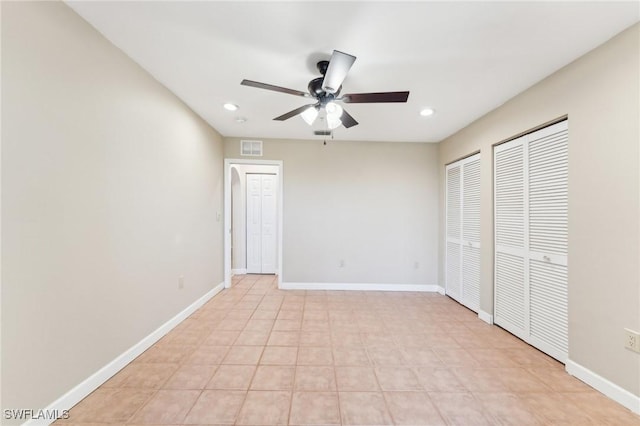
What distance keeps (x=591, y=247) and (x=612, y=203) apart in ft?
1.11

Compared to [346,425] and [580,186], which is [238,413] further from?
[580,186]

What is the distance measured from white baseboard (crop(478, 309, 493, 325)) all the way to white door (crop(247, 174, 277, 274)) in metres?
3.62

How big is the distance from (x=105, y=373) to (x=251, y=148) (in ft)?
10.7

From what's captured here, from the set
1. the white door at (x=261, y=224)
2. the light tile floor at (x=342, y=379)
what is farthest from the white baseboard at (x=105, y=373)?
the white door at (x=261, y=224)

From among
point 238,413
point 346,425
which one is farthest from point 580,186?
point 238,413

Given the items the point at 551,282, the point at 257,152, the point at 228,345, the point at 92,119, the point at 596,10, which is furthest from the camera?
the point at 257,152

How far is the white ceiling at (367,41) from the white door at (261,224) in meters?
2.68

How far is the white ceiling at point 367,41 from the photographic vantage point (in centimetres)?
152

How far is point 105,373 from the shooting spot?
Result: 185cm

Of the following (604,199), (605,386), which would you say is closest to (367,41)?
(604,199)

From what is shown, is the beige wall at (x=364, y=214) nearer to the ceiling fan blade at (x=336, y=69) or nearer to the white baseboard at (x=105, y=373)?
the white baseboard at (x=105, y=373)

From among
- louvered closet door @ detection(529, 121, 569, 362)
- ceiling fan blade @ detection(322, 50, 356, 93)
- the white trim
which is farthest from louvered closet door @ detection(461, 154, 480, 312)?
ceiling fan blade @ detection(322, 50, 356, 93)

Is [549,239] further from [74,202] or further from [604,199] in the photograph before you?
[74,202]

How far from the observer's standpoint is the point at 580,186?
1.96 metres
